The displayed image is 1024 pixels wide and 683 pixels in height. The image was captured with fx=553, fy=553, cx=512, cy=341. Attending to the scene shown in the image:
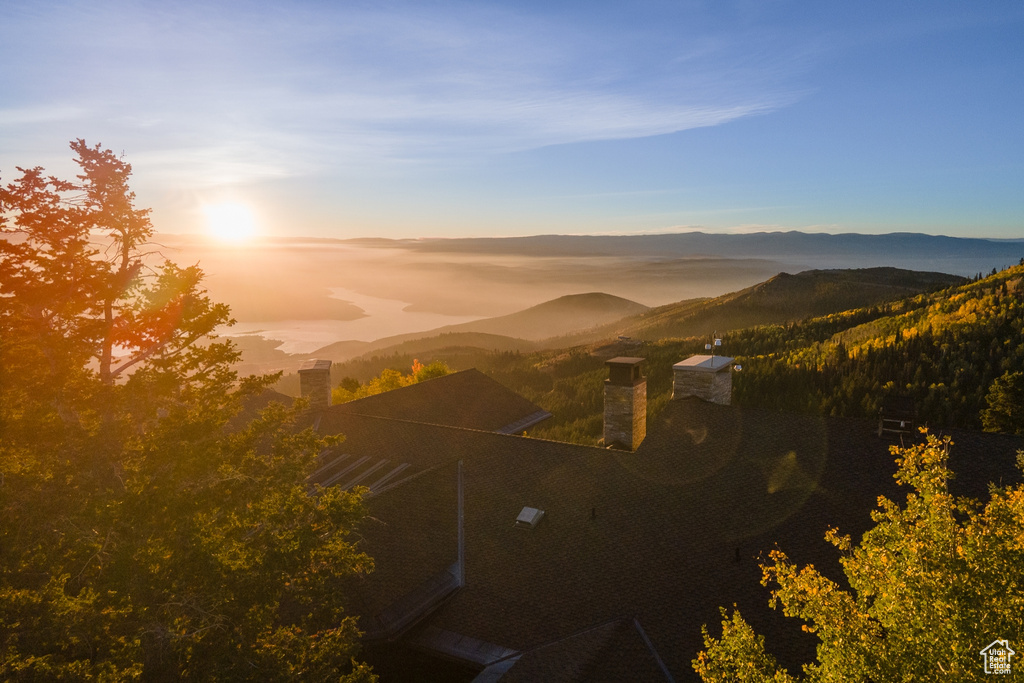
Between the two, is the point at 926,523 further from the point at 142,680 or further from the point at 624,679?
the point at 142,680

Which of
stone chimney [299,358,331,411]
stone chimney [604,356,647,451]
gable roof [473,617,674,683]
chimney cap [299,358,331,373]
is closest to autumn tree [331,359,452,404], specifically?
chimney cap [299,358,331,373]

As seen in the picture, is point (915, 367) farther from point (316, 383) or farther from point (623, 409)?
point (316, 383)

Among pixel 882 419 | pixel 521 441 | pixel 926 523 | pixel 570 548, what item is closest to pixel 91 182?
pixel 521 441

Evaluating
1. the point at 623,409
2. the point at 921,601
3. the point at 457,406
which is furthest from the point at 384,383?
the point at 921,601

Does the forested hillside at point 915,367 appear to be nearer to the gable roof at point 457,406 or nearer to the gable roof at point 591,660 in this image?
the gable roof at point 457,406

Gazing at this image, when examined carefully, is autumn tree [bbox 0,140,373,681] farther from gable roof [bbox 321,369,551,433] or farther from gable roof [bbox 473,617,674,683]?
gable roof [bbox 321,369,551,433]

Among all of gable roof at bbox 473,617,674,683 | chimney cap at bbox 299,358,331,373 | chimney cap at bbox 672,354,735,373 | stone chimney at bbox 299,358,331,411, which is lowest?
gable roof at bbox 473,617,674,683
